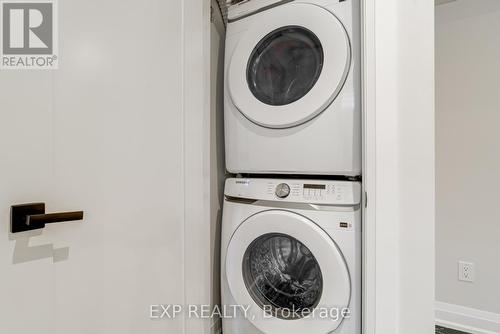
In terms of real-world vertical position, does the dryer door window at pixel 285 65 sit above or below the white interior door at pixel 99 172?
above

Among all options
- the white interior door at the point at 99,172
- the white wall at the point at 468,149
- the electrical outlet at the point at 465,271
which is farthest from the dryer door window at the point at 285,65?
the electrical outlet at the point at 465,271

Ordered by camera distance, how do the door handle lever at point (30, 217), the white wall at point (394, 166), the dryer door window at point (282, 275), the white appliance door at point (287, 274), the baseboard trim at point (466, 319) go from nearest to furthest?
1. the door handle lever at point (30, 217)
2. the white wall at point (394, 166)
3. the white appliance door at point (287, 274)
4. the dryer door window at point (282, 275)
5. the baseboard trim at point (466, 319)

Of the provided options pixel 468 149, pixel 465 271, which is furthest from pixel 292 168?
pixel 465 271

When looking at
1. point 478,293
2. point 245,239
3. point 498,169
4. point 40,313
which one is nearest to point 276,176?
point 245,239

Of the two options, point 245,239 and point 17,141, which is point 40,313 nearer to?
point 17,141

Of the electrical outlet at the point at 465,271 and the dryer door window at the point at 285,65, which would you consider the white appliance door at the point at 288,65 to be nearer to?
the dryer door window at the point at 285,65

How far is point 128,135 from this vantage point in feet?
2.63

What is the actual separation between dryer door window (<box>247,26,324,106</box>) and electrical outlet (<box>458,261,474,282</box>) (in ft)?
5.55

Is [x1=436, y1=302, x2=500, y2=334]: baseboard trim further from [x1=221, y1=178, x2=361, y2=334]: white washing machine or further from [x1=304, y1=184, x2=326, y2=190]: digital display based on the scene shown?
[x1=304, y1=184, x2=326, y2=190]: digital display

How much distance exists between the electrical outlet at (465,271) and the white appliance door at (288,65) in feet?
Result: 5.35

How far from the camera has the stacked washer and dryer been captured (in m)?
1.16

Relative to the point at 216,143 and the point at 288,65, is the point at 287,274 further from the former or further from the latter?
the point at 288,65

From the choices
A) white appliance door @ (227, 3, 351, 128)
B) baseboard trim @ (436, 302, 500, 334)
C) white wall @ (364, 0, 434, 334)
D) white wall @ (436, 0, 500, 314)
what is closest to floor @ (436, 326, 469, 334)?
baseboard trim @ (436, 302, 500, 334)

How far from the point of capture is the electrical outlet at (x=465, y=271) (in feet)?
6.34
